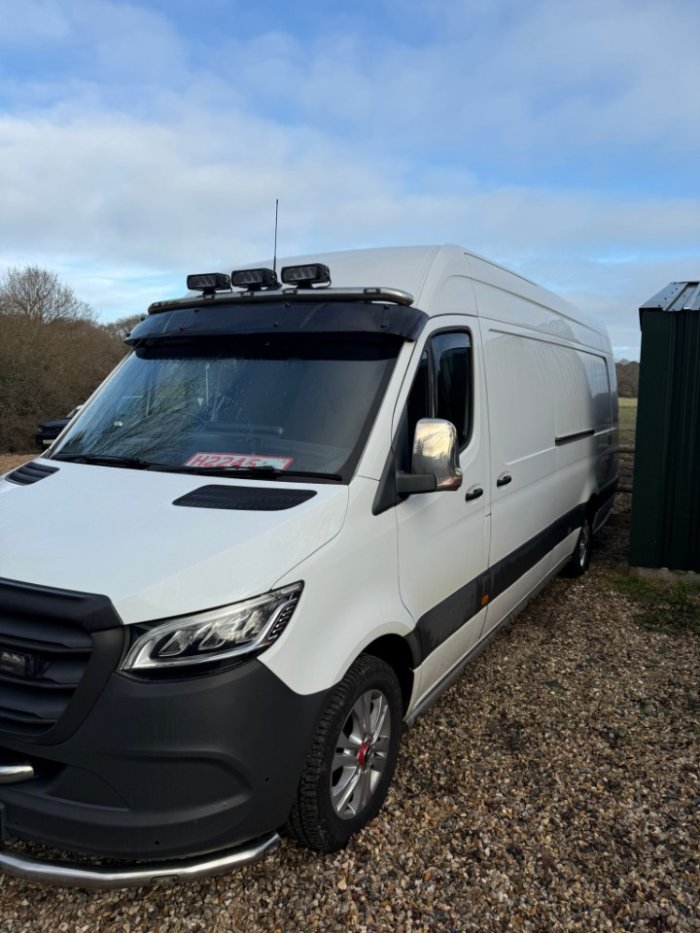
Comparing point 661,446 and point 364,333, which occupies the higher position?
point 364,333

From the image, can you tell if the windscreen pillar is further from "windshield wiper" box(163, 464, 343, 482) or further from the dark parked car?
the dark parked car

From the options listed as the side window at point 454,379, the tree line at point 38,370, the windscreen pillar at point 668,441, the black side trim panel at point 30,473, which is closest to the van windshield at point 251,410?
the black side trim panel at point 30,473

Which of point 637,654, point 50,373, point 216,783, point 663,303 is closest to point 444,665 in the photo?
point 216,783

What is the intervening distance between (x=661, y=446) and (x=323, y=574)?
17.0 feet

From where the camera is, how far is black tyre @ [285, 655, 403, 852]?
2604 mm

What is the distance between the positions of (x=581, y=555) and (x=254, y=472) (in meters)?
4.93

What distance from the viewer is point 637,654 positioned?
5.09m

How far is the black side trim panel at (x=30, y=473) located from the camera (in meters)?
3.21

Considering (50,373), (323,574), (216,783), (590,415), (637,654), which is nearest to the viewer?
(216,783)

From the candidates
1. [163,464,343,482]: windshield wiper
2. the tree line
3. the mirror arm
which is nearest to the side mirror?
the mirror arm

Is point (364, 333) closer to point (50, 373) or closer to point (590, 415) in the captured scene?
point (590, 415)

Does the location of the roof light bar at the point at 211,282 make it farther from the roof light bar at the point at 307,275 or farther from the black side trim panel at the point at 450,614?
the black side trim panel at the point at 450,614

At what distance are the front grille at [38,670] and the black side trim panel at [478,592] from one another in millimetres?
1513

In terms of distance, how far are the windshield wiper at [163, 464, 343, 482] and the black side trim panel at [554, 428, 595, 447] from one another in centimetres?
323
